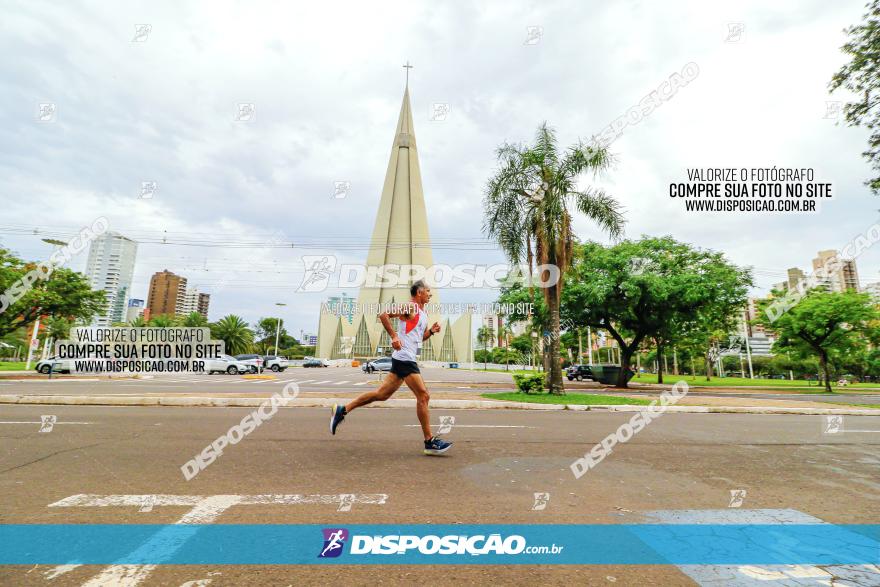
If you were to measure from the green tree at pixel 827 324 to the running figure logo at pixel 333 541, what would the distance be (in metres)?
33.5

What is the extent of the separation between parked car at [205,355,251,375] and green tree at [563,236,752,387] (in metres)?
24.9

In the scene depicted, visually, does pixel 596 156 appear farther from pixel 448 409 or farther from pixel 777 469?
pixel 777 469

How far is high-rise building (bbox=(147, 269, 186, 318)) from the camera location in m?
104

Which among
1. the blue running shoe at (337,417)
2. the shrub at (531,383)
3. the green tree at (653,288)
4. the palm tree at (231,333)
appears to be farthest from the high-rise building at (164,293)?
the blue running shoe at (337,417)

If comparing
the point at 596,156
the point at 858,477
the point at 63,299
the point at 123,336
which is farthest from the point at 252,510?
the point at 123,336

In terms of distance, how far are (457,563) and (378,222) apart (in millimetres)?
97151

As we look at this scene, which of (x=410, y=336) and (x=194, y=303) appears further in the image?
(x=194, y=303)

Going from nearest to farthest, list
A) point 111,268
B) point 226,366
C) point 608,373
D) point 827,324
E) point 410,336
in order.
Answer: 1. point 410,336
2. point 827,324
3. point 608,373
4. point 226,366
5. point 111,268

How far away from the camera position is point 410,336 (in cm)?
521

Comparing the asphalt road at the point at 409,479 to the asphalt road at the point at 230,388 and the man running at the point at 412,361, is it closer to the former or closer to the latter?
the man running at the point at 412,361

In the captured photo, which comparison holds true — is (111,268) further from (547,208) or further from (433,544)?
(433,544)

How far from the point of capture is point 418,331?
209 inches

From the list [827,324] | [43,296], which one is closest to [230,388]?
[43,296]

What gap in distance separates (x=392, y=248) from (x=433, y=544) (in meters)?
95.7
